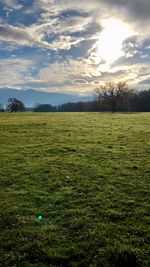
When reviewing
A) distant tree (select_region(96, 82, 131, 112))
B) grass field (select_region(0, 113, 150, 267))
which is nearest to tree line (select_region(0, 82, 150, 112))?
distant tree (select_region(96, 82, 131, 112))

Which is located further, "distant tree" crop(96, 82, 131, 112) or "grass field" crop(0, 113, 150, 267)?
"distant tree" crop(96, 82, 131, 112)

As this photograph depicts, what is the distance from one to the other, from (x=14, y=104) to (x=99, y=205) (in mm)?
121126

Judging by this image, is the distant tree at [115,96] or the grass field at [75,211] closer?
the grass field at [75,211]

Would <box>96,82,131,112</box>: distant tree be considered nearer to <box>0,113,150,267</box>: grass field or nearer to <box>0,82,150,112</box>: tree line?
<box>0,82,150,112</box>: tree line

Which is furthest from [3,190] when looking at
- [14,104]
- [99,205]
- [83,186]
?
[14,104]

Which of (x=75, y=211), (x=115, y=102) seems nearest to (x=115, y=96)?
(x=115, y=102)

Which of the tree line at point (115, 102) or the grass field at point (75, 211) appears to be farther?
the tree line at point (115, 102)

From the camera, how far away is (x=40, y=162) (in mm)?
15375

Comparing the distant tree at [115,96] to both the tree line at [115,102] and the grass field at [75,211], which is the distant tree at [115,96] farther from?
the grass field at [75,211]

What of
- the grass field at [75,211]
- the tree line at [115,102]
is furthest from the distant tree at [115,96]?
the grass field at [75,211]

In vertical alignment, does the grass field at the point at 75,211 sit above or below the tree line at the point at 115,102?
below

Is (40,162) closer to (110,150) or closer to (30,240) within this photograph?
(110,150)

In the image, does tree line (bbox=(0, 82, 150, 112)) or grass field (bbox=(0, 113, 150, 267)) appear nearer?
grass field (bbox=(0, 113, 150, 267))

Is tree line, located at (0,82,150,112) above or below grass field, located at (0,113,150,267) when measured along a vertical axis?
above
